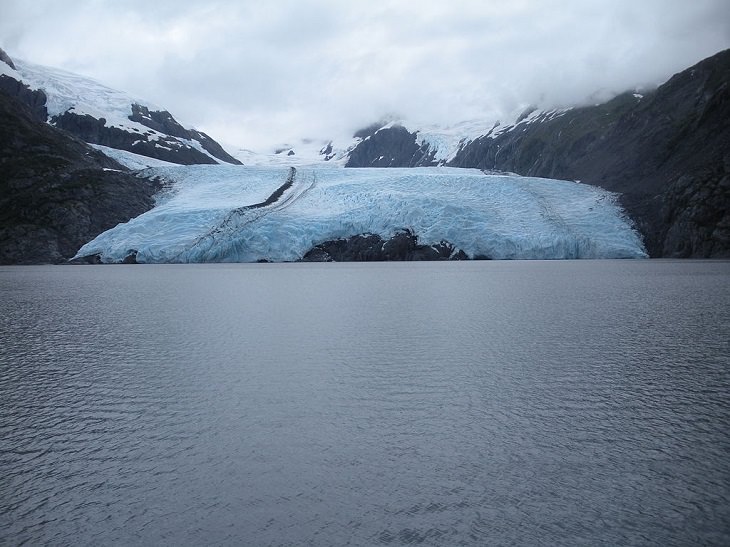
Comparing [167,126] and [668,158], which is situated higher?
[167,126]

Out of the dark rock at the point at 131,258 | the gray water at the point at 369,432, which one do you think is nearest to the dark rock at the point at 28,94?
the dark rock at the point at 131,258

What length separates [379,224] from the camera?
53.6 m

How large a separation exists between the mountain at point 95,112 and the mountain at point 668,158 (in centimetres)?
7914

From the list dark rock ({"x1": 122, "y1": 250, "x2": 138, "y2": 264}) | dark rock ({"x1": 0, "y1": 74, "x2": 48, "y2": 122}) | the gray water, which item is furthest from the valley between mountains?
dark rock ({"x1": 0, "y1": 74, "x2": 48, "y2": 122})

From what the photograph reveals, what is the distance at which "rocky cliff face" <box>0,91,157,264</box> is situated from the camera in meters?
53.9

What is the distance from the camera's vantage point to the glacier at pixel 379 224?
2032 inches

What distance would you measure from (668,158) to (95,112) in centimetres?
10593

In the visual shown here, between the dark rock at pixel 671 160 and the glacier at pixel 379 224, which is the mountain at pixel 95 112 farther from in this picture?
the dark rock at pixel 671 160

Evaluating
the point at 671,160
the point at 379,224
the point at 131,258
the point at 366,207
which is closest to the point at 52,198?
the point at 131,258

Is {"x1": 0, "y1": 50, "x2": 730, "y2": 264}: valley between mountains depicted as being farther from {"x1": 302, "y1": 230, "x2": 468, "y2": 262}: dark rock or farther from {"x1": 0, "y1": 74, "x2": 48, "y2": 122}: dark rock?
{"x1": 0, "y1": 74, "x2": 48, "y2": 122}: dark rock

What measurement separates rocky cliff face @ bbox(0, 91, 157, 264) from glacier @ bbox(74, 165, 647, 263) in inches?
141

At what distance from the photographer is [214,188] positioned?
209ft

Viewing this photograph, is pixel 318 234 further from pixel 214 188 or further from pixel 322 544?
pixel 322 544

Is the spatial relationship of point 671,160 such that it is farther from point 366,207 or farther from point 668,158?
point 366,207
